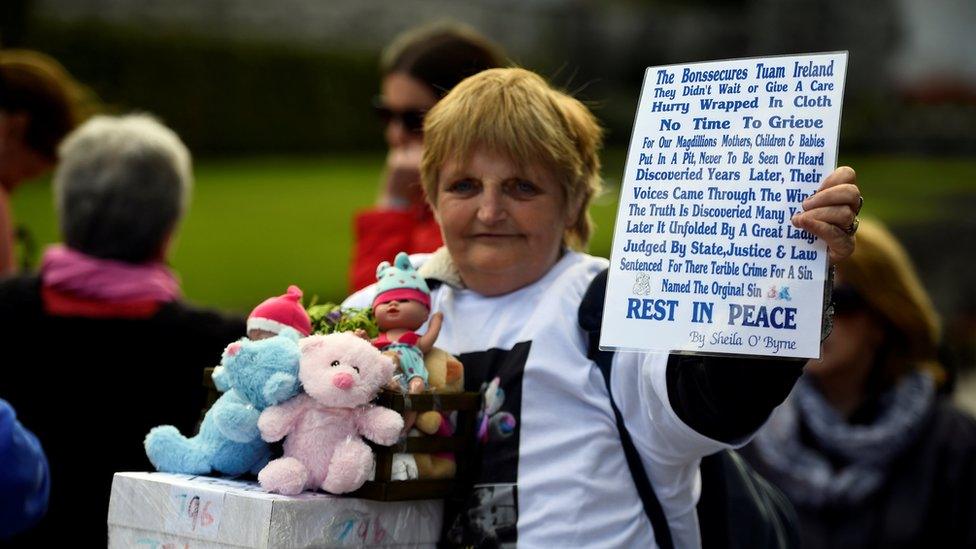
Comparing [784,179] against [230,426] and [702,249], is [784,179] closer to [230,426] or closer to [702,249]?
[702,249]

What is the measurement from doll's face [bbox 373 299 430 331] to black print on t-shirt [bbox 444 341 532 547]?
0.18 metres

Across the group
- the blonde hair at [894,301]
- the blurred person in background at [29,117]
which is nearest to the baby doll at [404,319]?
the blonde hair at [894,301]

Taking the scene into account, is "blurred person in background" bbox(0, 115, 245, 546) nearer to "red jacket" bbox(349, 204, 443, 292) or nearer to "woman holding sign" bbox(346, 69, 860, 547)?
"red jacket" bbox(349, 204, 443, 292)

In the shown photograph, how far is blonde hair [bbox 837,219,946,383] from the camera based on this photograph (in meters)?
4.82

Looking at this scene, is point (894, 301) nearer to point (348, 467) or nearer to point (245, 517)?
point (348, 467)

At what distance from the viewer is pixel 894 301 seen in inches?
191

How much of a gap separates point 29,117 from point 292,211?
679cm

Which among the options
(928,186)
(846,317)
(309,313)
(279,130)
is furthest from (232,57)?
(309,313)

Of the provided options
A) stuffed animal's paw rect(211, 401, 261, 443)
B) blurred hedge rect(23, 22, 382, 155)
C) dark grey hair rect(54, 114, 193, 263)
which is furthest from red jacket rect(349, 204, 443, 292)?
blurred hedge rect(23, 22, 382, 155)

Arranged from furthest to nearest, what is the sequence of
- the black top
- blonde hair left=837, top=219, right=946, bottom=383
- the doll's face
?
1. blonde hair left=837, top=219, right=946, bottom=383
2. the black top
3. the doll's face

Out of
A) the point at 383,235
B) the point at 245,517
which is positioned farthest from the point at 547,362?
the point at 383,235

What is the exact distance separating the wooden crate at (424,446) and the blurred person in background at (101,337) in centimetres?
143

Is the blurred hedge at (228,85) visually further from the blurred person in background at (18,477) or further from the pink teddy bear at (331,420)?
the pink teddy bear at (331,420)

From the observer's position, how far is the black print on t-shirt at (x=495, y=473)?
2709 millimetres
